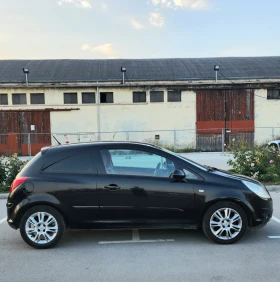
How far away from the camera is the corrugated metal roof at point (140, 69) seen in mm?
23531

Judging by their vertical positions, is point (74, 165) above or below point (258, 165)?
above

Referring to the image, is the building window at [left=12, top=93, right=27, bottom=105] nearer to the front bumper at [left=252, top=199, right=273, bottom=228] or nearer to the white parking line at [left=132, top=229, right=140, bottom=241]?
the white parking line at [left=132, top=229, right=140, bottom=241]

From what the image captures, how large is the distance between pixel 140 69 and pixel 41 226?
22.6 metres

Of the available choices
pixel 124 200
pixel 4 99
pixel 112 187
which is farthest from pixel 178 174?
pixel 4 99

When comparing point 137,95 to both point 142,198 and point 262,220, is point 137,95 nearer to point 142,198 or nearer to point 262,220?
point 142,198

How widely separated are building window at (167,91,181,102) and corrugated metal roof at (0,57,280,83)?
60.6 inches

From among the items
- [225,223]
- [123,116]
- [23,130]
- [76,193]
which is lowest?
[225,223]

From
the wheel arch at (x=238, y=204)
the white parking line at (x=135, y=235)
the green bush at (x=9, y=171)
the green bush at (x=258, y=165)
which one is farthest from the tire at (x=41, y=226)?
the green bush at (x=258, y=165)

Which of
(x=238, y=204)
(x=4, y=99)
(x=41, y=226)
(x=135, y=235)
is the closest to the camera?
(x=41, y=226)

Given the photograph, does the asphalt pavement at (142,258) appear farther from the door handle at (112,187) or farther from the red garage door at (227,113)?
the red garage door at (227,113)

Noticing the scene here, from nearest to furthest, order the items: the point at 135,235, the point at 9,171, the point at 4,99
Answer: the point at 135,235, the point at 9,171, the point at 4,99

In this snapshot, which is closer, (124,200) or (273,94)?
(124,200)

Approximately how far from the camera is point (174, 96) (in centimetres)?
2170

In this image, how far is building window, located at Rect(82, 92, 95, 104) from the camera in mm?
21656
